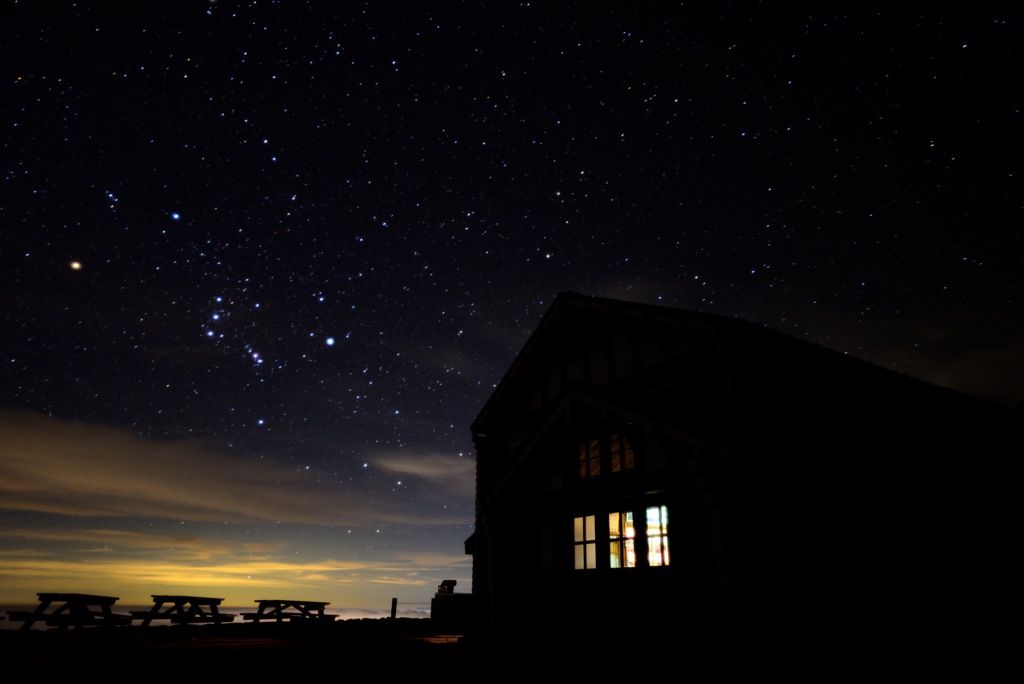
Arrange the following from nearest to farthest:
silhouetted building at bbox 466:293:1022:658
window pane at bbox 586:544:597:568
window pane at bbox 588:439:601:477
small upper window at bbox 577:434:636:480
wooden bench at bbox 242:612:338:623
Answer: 1. silhouetted building at bbox 466:293:1022:658
2. window pane at bbox 586:544:597:568
3. small upper window at bbox 577:434:636:480
4. window pane at bbox 588:439:601:477
5. wooden bench at bbox 242:612:338:623

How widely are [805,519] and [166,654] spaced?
460 inches

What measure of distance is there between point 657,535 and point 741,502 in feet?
6.51

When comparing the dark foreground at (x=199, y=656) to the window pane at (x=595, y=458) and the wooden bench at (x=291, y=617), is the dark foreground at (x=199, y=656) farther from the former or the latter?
the window pane at (x=595, y=458)

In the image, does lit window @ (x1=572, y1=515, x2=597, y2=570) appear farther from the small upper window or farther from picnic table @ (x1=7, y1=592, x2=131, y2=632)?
picnic table @ (x1=7, y1=592, x2=131, y2=632)

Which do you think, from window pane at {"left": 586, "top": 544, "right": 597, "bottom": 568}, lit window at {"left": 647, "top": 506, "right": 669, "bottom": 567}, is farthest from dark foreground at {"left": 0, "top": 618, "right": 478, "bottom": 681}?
lit window at {"left": 647, "top": 506, "right": 669, "bottom": 567}

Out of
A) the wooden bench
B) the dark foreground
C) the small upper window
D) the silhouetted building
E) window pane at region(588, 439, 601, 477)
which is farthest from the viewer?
the wooden bench

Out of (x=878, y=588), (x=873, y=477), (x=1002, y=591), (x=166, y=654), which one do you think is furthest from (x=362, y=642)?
(x=1002, y=591)

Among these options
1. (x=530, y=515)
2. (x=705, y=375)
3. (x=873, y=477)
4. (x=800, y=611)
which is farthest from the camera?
(x=530, y=515)

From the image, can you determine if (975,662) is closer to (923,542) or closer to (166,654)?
(923,542)

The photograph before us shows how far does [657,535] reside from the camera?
12.2 metres

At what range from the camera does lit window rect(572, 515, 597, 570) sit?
13.2 metres

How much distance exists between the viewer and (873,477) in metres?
12.3

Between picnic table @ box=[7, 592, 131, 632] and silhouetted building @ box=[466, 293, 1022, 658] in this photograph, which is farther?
picnic table @ box=[7, 592, 131, 632]

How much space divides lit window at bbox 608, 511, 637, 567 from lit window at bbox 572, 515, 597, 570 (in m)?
0.42
